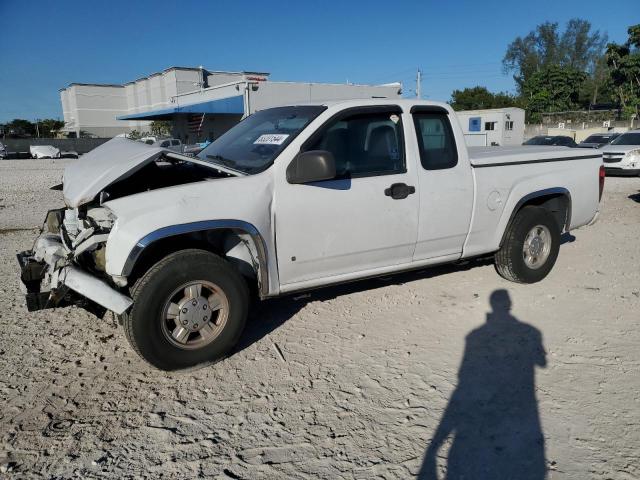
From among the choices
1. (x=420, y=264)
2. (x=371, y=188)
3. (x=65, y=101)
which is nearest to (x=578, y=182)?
(x=420, y=264)

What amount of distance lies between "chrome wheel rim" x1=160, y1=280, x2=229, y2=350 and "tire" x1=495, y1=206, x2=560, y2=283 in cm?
310

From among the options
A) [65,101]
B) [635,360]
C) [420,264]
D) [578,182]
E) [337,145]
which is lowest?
[635,360]

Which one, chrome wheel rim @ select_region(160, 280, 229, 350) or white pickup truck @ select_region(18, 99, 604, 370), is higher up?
white pickup truck @ select_region(18, 99, 604, 370)

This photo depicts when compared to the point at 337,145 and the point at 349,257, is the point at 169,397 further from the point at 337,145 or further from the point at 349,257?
the point at 337,145

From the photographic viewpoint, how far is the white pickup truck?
342cm

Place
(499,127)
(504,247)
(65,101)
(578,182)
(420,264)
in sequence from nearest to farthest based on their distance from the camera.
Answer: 1. (420,264)
2. (504,247)
3. (578,182)
4. (499,127)
5. (65,101)

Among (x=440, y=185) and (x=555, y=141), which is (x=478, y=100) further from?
(x=440, y=185)

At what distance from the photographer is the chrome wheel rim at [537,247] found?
538 centimetres

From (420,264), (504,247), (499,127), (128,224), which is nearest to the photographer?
(128,224)

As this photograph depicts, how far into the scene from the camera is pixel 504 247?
5266mm

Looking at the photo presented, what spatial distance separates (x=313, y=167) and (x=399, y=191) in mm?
930

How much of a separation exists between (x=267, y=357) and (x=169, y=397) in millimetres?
821

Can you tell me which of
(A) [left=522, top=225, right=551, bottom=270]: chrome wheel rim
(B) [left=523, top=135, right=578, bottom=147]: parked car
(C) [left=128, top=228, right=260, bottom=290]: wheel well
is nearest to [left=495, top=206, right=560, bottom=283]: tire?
(A) [left=522, top=225, right=551, bottom=270]: chrome wheel rim

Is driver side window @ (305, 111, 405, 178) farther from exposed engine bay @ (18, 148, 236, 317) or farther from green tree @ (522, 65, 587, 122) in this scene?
green tree @ (522, 65, 587, 122)
